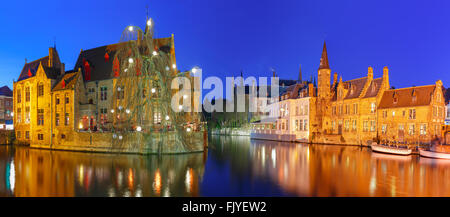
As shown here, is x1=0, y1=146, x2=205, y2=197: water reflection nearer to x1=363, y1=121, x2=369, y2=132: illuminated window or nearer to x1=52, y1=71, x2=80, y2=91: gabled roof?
x1=52, y1=71, x2=80, y2=91: gabled roof

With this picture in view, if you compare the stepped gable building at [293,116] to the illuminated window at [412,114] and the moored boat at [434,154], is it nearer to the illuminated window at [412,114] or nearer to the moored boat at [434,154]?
the illuminated window at [412,114]

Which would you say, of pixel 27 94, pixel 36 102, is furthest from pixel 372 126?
pixel 27 94

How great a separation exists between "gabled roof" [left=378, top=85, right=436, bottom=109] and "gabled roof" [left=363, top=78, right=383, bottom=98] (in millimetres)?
1259

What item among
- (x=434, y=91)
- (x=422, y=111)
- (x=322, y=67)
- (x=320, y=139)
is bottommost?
(x=320, y=139)

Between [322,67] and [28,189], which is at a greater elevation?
[322,67]

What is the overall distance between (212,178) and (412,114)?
33.3m

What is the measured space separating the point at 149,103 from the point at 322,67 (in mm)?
35615

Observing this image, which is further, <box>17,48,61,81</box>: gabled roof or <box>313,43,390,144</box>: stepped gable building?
<box>313,43,390,144</box>: stepped gable building

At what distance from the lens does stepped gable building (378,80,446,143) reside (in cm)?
3947

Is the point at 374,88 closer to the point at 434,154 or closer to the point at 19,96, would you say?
the point at 434,154

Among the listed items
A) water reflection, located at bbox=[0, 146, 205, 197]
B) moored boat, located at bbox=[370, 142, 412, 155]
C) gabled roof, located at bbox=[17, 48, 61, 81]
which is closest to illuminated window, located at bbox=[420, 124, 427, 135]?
moored boat, located at bbox=[370, 142, 412, 155]

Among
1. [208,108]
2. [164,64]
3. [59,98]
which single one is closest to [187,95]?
[164,64]
